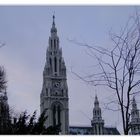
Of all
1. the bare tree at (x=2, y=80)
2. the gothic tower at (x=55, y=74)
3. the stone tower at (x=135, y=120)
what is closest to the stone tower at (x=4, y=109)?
the bare tree at (x=2, y=80)

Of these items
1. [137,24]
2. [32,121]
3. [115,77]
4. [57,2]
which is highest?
[57,2]

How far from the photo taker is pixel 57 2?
11.4 feet

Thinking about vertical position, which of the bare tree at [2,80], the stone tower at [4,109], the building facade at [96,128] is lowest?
the building facade at [96,128]

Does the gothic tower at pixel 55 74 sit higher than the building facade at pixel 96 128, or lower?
higher

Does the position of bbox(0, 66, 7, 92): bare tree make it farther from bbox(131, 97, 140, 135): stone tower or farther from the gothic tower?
bbox(131, 97, 140, 135): stone tower

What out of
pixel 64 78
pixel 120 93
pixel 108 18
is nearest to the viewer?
pixel 120 93

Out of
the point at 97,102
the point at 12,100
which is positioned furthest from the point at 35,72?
the point at 97,102

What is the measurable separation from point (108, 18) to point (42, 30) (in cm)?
59

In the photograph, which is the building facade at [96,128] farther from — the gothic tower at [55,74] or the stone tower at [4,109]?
the stone tower at [4,109]

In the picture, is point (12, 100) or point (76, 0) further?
point (12, 100)

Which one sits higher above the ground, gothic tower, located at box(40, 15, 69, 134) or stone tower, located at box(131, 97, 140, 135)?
gothic tower, located at box(40, 15, 69, 134)

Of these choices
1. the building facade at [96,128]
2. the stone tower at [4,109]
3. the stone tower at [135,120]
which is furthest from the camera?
the stone tower at [4,109]

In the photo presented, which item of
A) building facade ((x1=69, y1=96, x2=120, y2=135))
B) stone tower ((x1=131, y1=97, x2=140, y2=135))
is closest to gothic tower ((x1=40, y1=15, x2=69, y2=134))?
building facade ((x1=69, y1=96, x2=120, y2=135))

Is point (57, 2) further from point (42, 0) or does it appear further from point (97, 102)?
point (97, 102)
